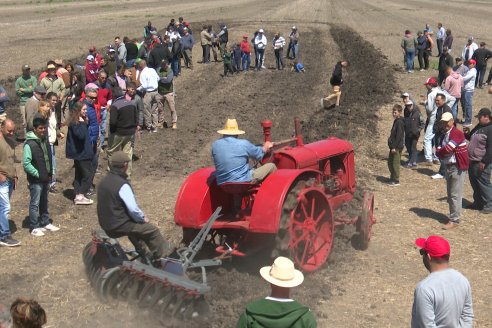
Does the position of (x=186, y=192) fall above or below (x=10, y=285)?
above

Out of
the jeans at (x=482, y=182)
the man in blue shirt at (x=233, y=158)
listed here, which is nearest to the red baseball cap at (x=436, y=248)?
the man in blue shirt at (x=233, y=158)

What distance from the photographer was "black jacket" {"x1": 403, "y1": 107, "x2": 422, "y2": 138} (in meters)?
12.4

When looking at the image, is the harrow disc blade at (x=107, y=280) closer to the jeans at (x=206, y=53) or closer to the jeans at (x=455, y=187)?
the jeans at (x=455, y=187)

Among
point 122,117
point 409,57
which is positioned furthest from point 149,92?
point 409,57

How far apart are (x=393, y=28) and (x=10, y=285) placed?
34.1 metres

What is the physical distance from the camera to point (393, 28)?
38.4 metres

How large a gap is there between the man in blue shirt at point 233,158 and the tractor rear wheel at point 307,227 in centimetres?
54

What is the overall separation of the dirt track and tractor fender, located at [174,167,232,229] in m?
0.73

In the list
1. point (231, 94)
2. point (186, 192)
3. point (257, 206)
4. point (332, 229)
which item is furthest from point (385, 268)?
point (231, 94)

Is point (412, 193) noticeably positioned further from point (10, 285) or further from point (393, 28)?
point (393, 28)

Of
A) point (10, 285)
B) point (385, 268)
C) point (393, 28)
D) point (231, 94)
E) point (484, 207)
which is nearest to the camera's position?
point (10, 285)

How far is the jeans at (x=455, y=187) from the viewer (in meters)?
9.75

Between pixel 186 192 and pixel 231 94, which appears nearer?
pixel 186 192

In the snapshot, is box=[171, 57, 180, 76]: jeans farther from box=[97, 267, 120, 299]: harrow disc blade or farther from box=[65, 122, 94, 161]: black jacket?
box=[97, 267, 120, 299]: harrow disc blade
